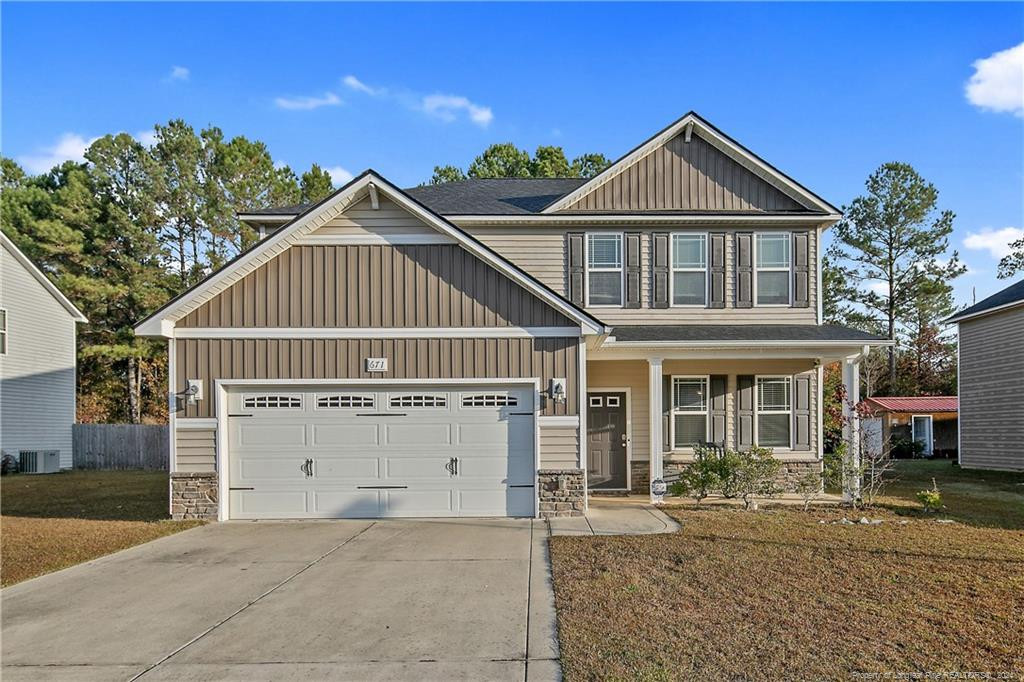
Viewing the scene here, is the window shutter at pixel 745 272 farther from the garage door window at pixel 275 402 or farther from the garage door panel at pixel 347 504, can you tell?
the garage door window at pixel 275 402

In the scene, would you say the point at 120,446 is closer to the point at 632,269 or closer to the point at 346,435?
the point at 346,435

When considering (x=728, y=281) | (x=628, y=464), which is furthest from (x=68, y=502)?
(x=728, y=281)

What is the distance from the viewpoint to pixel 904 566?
7.73m

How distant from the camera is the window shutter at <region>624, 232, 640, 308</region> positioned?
1405 centimetres

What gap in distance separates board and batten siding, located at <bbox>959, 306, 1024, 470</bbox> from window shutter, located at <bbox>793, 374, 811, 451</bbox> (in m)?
8.66

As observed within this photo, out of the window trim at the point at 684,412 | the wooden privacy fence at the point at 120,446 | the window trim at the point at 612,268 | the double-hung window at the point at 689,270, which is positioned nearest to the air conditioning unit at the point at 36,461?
the wooden privacy fence at the point at 120,446

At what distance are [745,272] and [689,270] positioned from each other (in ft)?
3.60

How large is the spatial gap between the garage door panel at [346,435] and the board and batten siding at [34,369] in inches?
604

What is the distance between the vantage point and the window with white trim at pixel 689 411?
46.3ft

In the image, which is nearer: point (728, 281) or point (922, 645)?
point (922, 645)

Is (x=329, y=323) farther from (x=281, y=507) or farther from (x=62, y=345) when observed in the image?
(x=62, y=345)

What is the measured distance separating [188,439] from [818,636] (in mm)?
9366

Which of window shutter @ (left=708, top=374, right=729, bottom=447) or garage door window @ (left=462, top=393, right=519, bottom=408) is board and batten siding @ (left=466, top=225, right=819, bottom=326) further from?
garage door window @ (left=462, top=393, right=519, bottom=408)

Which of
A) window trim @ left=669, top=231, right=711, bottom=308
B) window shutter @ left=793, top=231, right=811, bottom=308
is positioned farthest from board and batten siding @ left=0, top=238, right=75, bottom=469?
window shutter @ left=793, top=231, right=811, bottom=308
